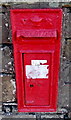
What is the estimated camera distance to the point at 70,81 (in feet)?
5.89

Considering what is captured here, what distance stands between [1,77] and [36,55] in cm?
38

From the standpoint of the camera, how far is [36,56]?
1.57m

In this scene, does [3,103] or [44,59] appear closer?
[44,59]

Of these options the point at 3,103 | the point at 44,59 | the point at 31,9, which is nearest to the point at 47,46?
the point at 44,59

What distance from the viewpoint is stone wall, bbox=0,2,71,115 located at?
4.93ft

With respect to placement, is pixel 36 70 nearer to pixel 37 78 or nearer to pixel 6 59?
pixel 37 78

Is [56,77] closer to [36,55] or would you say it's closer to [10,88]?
[36,55]

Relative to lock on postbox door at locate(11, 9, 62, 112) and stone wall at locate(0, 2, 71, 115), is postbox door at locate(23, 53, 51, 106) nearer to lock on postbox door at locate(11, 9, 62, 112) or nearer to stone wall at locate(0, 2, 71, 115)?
lock on postbox door at locate(11, 9, 62, 112)

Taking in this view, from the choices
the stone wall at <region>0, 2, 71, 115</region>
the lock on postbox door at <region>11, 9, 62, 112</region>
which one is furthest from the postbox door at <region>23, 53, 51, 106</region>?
the stone wall at <region>0, 2, 71, 115</region>

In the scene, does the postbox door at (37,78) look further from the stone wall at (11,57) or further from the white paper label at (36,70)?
the stone wall at (11,57)

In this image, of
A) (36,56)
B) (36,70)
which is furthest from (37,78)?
(36,56)

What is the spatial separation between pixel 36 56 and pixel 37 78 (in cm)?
19

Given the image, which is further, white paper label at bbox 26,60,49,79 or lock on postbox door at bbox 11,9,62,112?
white paper label at bbox 26,60,49,79

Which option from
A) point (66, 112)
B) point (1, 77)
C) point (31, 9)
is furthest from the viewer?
point (66, 112)
